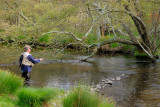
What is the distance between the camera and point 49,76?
1178cm

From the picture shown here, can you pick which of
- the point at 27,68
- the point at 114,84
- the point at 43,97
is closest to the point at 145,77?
the point at 114,84

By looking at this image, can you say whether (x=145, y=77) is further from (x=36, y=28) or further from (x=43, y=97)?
(x=36, y=28)

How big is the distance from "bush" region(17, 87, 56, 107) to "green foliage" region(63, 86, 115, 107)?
3.07 ft

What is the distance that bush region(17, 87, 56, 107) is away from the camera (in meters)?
5.37

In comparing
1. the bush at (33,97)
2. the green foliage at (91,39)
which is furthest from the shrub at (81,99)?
the green foliage at (91,39)

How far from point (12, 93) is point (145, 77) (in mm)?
7379

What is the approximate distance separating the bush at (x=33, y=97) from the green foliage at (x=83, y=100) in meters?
0.94

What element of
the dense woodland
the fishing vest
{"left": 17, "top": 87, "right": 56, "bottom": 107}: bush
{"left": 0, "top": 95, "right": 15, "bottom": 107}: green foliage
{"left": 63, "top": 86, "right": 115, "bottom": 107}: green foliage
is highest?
the dense woodland

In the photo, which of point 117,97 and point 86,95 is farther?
point 117,97

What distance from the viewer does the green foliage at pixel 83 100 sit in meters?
4.38

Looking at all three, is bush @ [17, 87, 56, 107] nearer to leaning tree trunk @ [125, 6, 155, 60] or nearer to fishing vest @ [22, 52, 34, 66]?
fishing vest @ [22, 52, 34, 66]

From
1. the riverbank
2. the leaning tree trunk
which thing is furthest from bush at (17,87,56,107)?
the leaning tree trunk

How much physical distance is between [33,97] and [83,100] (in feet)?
5.17

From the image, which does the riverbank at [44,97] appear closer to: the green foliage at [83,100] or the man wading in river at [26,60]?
the green foliage at [83,100]
